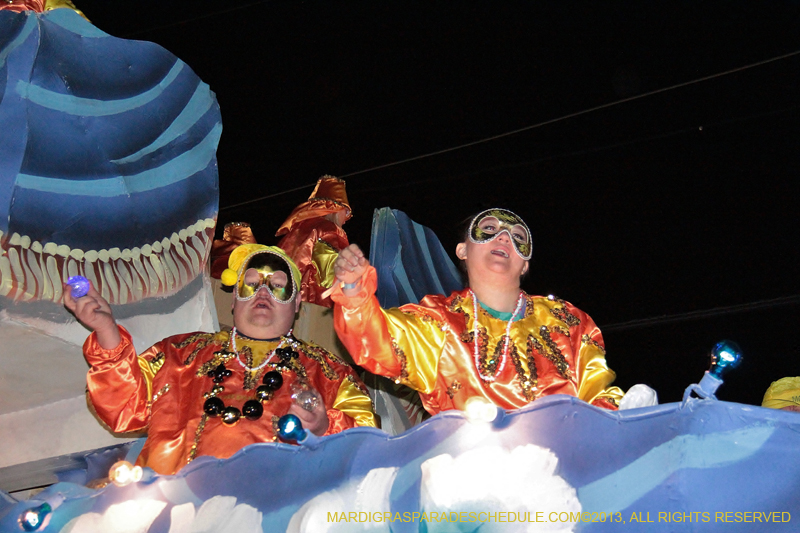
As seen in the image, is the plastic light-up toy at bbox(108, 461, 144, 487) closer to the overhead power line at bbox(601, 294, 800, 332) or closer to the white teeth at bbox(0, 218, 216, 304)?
the white teeth at bbox(0, 218, 216, 304)

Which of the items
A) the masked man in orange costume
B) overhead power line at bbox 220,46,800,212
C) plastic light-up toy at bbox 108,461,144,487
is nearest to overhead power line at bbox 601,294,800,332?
overhead power line at bbox 220,46,800,212

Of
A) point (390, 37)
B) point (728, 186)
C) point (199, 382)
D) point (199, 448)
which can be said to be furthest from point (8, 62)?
point (728, 186)

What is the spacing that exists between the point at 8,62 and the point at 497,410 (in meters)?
1.95

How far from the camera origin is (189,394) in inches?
106

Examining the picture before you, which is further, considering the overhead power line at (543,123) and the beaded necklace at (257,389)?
the overhead power line at (543,123)

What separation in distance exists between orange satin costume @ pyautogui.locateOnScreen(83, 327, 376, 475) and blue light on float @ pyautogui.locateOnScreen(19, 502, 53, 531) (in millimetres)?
501

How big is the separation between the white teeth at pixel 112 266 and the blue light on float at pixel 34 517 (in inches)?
41.0

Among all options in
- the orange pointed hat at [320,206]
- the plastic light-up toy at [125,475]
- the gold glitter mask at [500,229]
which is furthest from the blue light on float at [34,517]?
the orange pointed hat at [320,206]

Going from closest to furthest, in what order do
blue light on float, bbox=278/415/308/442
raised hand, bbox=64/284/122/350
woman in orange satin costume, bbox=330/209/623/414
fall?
blue light on float, bbox=278/415/308/442 < woman in orange satin costume, bbox=330/209/623/414 < raised hand, bbox=64/284/122/350

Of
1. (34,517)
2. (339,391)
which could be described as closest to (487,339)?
(339,391)

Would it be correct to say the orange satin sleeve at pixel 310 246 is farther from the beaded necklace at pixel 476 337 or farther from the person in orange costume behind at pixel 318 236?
the beaded necklace at pixel 476 337

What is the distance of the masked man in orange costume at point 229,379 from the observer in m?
2.52

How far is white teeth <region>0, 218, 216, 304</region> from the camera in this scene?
2918mm

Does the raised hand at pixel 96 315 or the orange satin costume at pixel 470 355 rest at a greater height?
the raised hand at pixel 96 315
